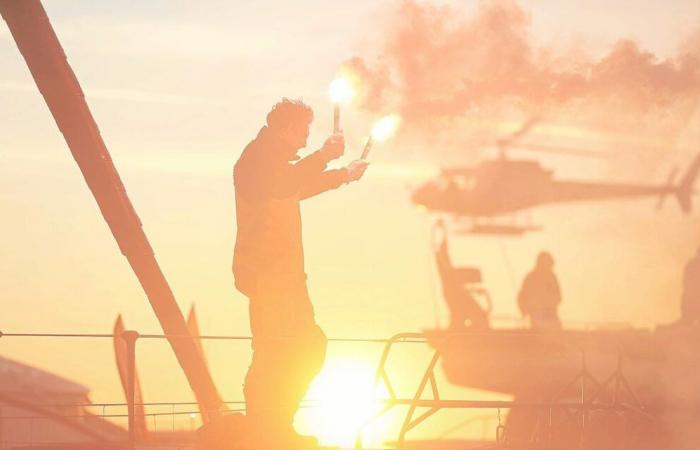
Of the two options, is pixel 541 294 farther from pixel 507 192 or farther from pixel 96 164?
pixel 96 164

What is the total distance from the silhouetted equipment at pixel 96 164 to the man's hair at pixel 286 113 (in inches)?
54.8

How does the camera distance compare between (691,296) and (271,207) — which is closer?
(271,207)

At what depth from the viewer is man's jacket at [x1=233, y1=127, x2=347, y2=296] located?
9.75m

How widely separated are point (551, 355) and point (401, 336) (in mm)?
14436

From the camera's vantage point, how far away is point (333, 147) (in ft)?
32.4

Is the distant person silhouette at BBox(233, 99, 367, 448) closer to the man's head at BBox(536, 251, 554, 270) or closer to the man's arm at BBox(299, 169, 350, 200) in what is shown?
the man's arm at BBox(299, 169, 350, 200)

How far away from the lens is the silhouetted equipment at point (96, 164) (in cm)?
955

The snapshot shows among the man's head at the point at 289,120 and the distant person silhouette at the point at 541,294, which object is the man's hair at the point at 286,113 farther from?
the distant person silhouette at the point at 541,294

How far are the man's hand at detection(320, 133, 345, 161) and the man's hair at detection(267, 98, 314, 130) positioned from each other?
0.96ft

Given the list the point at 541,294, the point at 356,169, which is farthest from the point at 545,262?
the point at 356,169

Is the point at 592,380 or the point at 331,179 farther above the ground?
the point at 331,179

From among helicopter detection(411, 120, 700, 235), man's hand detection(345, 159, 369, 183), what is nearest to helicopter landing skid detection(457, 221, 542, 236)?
helicopter detection(411, 120, 700, 235)

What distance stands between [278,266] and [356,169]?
0.96m

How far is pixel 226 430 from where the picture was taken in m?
9.66
